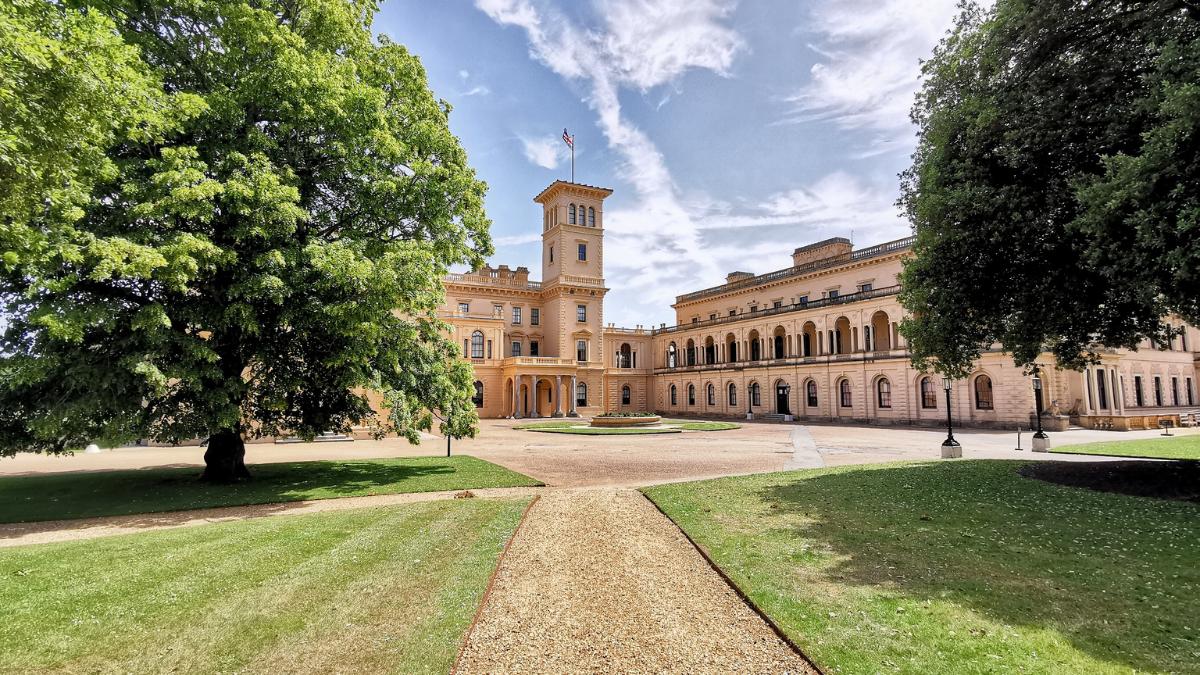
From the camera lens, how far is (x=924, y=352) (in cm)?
1366

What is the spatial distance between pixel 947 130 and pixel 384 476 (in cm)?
1604

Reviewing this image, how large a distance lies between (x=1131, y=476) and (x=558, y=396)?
43627mm

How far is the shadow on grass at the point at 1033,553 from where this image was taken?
504 cm

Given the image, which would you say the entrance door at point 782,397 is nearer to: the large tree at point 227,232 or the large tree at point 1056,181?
the large tree at point 1056,181

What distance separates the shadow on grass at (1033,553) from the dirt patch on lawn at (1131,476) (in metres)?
0.89

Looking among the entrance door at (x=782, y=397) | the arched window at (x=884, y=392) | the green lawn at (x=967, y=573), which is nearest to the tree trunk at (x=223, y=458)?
the green lawn at (x=967, y=573)

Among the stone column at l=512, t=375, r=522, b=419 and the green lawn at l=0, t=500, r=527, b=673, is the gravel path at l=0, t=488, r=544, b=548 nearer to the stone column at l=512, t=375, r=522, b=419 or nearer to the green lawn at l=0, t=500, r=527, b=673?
the green lawn at l=0, t=500, r=527, b=673

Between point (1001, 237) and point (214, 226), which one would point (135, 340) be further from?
point (1001, 237)

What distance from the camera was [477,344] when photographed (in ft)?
172

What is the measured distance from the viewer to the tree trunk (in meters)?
14.3

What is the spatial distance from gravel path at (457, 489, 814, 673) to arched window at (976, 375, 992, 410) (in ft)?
126

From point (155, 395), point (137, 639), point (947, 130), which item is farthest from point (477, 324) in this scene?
point (137, 639)

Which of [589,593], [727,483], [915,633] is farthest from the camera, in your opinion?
[727,483]

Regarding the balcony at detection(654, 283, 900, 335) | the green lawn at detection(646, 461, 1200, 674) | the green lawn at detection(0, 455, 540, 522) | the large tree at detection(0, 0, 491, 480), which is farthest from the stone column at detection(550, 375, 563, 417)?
the green lawn at detection(646, 461, 1200, 674)
